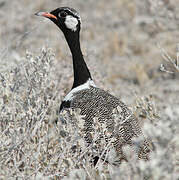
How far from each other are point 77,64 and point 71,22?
1.13 feet

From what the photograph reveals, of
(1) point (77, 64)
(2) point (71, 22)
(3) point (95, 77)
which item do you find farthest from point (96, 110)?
(3) point (95, 77)

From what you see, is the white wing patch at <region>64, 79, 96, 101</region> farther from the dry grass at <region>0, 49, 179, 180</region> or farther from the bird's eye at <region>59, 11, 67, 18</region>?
the bird's eye at <region>59, 11, 67, 18</region>

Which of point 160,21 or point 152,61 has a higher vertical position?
point 160,21

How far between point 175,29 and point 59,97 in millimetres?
3662

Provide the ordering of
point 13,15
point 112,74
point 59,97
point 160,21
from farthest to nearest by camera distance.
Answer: point 13,15 → point 160,21 → point 112,74 → point 59,97

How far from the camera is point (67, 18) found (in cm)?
328

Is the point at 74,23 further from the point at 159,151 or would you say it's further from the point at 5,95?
the point at 159,151

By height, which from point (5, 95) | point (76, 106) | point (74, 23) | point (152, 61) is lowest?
point (152, 61)

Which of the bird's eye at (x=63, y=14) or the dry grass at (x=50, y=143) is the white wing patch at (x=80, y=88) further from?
the bird's eye at (x=63, y=14)

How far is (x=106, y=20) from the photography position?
8266 mm

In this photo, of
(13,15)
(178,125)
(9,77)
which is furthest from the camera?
(13,15)

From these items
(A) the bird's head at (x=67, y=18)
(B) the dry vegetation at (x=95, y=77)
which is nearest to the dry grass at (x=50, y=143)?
(B) the dry vegetation at (x=95, y=77)


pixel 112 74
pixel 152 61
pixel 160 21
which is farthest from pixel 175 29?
pixel 112 74

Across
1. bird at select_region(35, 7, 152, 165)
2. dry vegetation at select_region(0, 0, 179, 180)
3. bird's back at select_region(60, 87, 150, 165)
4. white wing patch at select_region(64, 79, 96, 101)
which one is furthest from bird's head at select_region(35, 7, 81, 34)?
bird's back at select_region(60, 87, 150, 165)
